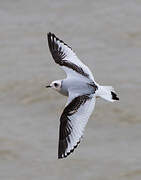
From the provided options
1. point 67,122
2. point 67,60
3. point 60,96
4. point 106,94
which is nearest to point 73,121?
point 67,122

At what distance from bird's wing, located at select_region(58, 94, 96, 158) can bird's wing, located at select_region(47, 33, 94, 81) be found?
0.45 meters

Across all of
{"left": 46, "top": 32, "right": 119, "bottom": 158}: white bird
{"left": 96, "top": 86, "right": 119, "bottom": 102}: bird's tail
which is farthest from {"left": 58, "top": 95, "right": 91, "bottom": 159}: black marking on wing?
{"left": 96, "top": 86, "right": 119, "bottom": 102}: bird's tail

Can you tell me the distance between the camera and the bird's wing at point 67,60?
24.3 feet

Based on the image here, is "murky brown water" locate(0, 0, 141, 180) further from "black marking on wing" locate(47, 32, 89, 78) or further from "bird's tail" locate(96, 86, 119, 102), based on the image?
"bird's tail" locate(96, 86, 119, 102)

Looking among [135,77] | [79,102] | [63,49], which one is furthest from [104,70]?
[79,102]

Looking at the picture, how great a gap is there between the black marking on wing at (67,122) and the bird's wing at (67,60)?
448mm

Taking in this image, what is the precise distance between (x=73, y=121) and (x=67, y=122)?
0.05 meters

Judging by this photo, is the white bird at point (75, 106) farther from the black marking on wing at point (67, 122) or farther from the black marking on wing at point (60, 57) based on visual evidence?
the black marking on wing at point (60, 57)

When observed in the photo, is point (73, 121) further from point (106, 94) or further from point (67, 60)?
point (67, 60)

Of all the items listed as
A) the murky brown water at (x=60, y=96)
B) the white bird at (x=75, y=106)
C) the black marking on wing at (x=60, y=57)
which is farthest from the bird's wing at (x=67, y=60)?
the murky brown water at (x=60, y=96)

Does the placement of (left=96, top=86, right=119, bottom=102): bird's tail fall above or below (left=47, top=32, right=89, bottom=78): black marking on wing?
above

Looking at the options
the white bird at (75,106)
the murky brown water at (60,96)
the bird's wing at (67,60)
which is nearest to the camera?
the white bird at (75,106)

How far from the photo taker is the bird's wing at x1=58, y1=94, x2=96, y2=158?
22.4ft

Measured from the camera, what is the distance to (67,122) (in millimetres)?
6898
